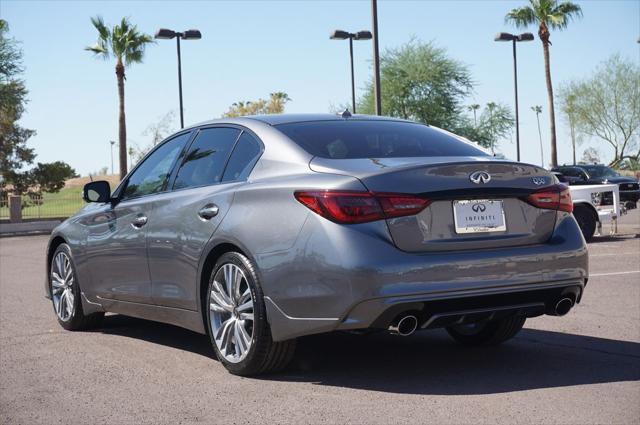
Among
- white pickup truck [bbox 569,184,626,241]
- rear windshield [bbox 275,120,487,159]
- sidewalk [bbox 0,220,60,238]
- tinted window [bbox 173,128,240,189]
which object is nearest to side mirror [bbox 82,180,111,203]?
tinted window [bbox 173,128,240,189]

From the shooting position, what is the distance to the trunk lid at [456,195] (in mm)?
5367

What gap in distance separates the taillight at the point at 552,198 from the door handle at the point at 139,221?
112 inches

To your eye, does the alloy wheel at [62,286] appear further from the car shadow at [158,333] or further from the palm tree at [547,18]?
the palm tree at [547,18]

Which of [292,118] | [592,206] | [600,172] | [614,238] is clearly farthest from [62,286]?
[600,172]

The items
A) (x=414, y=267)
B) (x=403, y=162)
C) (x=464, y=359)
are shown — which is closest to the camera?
(x=414, y=267)

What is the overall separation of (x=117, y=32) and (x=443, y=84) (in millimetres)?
16801

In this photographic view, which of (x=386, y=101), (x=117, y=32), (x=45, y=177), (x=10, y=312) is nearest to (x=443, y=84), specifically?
(x=386, y=101)

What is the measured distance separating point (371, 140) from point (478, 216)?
102 centimetres

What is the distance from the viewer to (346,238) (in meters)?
5.26

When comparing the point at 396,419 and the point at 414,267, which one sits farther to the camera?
the point at 414,267

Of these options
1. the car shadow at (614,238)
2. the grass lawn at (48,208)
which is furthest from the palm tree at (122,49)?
the car shadow at (614,238)

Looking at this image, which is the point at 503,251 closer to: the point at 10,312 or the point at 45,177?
the point at 10,312

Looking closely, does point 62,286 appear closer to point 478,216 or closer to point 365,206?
point 365,206

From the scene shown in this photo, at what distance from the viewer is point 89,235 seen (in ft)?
26.2
